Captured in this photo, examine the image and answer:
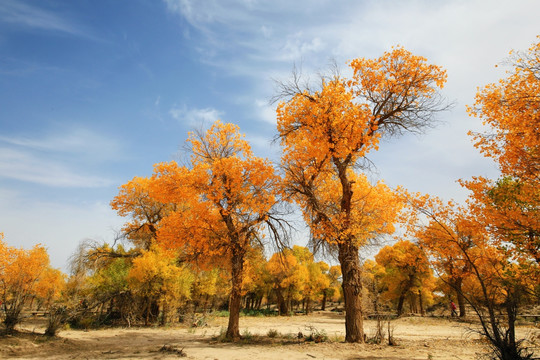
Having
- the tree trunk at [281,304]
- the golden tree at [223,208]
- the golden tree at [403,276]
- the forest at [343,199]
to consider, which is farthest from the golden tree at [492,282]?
the tree trunk at [281,304]

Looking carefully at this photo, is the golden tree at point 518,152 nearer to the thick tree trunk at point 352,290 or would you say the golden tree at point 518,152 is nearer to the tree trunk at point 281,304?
the thick tree trunk at point 352,290

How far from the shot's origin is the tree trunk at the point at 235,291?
41.1 feet

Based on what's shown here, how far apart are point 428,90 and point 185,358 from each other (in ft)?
38.8

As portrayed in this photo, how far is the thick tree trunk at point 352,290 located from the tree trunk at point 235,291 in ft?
13.9

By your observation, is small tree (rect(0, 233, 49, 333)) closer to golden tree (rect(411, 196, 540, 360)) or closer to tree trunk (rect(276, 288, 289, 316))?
golden tree (rect(411, 196, 540, 360))

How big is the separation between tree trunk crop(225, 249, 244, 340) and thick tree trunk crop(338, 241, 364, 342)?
167 inches

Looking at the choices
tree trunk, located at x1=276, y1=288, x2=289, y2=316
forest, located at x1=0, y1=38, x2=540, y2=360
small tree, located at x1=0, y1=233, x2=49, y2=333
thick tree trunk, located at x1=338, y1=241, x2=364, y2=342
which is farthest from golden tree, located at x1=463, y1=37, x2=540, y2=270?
tree trunk, located at x1=276, y1=288, x2=289, y2=316

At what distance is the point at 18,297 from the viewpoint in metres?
12.3

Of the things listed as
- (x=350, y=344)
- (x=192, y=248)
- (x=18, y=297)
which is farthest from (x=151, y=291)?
(x=350, y=344)

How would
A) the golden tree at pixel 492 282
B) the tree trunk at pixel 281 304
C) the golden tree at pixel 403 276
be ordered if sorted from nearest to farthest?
the golden tree at pixel 492 282 < the golden tree at pixel 403 276 < the tree trunk at pixel 281 304

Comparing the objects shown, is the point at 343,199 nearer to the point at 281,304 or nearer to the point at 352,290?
the point at 352,290

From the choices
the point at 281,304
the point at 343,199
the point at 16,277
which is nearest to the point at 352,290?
the point at 343,199

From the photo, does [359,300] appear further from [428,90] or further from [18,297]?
[18,297]

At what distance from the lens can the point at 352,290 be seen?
1099cm
